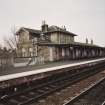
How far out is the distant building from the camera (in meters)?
27.4

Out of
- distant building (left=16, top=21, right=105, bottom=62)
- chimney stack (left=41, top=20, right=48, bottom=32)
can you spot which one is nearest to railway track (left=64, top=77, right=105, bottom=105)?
distant building (left=16, top=21, right=105, bottom=62)

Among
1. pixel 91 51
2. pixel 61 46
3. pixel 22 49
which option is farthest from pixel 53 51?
pixel 91 51

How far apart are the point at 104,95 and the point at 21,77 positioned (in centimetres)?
480

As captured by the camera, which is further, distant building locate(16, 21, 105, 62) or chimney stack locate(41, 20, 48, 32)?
chimney stack locate(41, 20, 48, 32)

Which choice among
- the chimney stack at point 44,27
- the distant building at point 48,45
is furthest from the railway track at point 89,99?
the chimney stack at point 44,27

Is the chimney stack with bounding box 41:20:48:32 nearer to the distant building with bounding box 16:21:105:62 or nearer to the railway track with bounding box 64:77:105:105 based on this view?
the distant building with bounding box 16:21:105:62

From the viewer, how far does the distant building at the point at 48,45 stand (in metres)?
27.4

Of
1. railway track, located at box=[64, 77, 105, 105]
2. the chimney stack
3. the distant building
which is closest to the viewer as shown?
railway track, located at box=[64, 77, 105, 105]

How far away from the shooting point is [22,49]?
33.4m

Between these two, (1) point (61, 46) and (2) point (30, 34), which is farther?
(2) point (30, 34)

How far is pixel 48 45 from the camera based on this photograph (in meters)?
27.3

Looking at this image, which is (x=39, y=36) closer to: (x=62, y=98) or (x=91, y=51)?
(x=91, y=51)

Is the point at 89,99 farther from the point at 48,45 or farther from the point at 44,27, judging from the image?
the point at 44,27

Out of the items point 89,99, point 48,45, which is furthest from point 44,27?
point 89,99
